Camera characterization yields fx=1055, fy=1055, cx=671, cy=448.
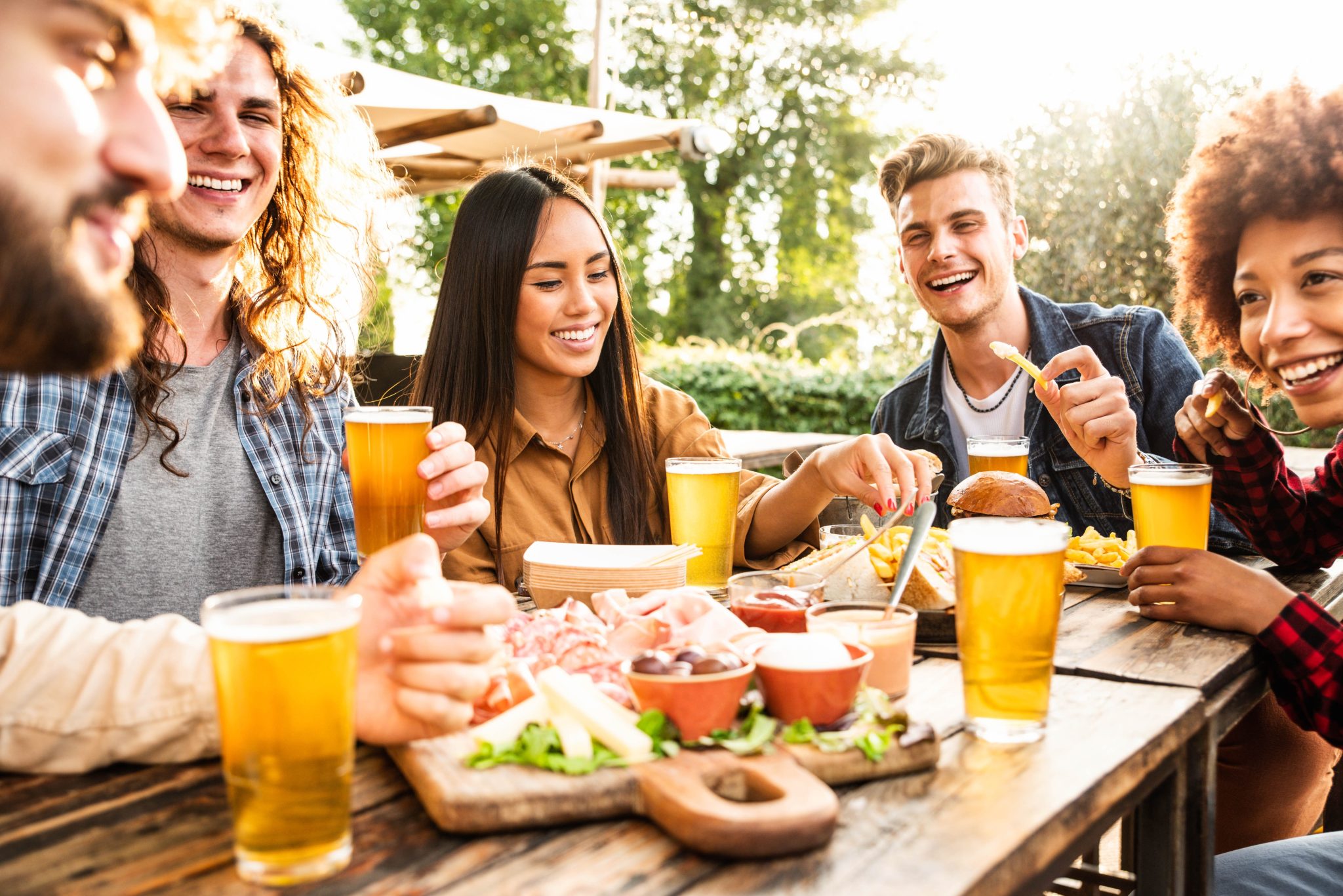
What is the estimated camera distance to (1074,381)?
10.6ft

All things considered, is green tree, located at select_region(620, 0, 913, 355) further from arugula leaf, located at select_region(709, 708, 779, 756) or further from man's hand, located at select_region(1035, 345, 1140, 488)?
arugula leaf, located at select_region(709, 708, 779, 756)

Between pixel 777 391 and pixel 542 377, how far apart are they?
24.8ft

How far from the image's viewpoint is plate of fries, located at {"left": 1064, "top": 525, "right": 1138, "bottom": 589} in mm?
2424

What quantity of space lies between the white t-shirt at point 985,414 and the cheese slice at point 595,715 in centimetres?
269

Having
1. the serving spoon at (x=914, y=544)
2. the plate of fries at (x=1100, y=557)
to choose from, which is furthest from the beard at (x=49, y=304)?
the plate of fries at (x=1100, y=557)

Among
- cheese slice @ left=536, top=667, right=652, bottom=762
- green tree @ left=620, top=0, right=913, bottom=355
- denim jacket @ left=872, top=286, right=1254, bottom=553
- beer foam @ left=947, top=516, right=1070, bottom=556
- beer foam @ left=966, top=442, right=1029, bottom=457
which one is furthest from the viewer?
green tree @ left=620, top=0, right=913, bottom=355

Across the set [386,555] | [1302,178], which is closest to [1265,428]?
[1302,178]

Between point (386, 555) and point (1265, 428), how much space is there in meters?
2.02

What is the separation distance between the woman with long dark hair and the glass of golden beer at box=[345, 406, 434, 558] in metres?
0.92

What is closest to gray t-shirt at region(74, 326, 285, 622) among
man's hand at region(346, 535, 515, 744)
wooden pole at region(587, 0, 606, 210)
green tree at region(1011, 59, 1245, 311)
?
man's hand at region(346, 535, 515, 744)

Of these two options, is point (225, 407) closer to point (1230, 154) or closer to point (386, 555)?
point (386, 555)

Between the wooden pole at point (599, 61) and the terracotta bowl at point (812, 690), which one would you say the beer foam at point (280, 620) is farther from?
the wooden pole at point (599, 61)

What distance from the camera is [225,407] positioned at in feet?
8.40

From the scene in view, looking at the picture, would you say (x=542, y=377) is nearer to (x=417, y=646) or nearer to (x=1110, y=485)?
(x=1110, y=485)
